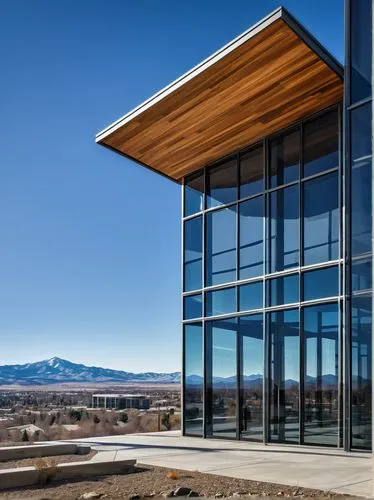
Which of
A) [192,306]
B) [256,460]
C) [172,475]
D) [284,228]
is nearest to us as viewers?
[172,475]

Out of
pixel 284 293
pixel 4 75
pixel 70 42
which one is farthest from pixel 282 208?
pixel 4 75

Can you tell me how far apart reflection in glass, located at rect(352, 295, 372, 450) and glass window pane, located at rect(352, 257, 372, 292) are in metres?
0.33

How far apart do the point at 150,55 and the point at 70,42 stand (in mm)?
2398

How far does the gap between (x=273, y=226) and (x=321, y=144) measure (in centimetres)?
209

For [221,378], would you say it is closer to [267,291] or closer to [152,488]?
[267,291]

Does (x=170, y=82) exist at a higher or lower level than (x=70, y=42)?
lower

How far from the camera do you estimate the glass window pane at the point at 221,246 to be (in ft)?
51.4

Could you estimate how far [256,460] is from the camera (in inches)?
445

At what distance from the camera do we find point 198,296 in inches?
641

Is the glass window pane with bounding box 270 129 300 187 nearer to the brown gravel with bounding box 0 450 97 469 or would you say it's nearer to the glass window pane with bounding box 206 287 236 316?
the glass window pane with bounding box 206 287 236 316

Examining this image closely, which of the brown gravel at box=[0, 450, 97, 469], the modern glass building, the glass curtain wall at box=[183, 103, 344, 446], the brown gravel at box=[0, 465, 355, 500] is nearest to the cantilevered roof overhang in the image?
the modern glass building

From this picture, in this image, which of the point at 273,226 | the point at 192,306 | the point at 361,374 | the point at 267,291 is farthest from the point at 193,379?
the point at 361,374

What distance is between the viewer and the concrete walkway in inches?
357

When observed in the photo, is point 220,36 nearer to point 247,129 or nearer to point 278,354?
point 247,129
